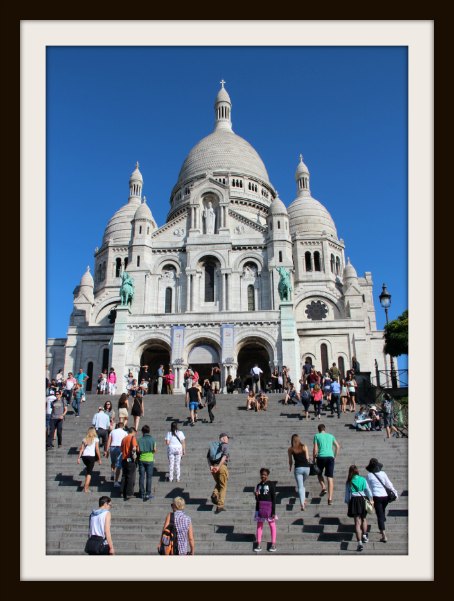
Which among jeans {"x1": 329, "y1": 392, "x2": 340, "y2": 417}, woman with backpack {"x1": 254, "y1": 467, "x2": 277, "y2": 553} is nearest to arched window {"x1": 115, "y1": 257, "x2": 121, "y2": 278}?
jeans {"x1": 329, "y1": 392, "x2": 340, "y2": 417}

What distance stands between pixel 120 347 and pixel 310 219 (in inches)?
986

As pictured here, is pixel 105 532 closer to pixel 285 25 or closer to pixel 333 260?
A: pixel 285 25

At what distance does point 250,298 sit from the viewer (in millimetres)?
38094

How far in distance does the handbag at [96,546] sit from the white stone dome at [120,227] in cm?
4412

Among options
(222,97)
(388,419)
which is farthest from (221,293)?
(222,97)

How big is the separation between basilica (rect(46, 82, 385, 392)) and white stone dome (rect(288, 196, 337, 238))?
0.10 meters

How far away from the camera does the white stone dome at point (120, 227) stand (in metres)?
52.7

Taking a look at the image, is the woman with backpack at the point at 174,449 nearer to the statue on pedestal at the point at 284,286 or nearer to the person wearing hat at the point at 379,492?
the person wearing hat at the point at 379,492

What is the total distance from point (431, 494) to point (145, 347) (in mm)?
27617

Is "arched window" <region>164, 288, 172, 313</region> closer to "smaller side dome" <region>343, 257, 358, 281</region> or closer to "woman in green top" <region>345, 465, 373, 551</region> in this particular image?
"smaller side dome" <region>343, 257, 358, 281</region>

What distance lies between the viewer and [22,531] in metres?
8.77

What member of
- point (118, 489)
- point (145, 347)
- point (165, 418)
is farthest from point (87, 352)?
point (118, 489)

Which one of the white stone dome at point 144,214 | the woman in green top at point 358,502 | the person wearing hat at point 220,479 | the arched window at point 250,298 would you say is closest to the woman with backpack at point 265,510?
the woman in green top at point 358,502

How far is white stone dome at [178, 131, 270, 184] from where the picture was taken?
55875 millimetres
